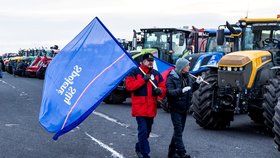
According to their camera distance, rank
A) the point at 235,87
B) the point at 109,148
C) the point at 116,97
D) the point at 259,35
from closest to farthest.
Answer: the point at 109,148
the point at 235,87
the point at 259,35
the point at 116,97

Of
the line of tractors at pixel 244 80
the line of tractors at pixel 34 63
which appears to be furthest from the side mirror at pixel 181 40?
the line of tractors at pixel 34 63

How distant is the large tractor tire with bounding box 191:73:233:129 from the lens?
12.8 metres

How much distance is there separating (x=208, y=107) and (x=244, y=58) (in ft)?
4.20

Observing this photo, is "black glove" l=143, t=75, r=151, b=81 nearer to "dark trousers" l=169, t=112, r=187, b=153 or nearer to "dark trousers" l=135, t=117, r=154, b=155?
"dark trousers" l=135, t=117, r=154, b=155

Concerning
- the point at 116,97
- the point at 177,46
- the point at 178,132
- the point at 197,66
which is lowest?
the point at 116,97

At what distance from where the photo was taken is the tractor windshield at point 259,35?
14086mm

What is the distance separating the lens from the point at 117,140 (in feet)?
38.1

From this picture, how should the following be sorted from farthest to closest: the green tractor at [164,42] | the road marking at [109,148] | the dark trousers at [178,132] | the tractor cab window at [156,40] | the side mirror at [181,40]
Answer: the tractor cab window at [156,40]
the green tractor at [164,42]
the side mirror at [181,40]
the road marking at [109,148]
the dark trousers at [178,132]

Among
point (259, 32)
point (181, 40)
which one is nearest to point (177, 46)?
point (181, 40)

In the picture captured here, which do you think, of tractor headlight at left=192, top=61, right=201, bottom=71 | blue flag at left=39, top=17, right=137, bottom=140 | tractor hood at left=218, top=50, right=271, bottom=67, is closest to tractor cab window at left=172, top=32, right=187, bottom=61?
tractor headlight at left=192, top=61, right=201, bottom=71

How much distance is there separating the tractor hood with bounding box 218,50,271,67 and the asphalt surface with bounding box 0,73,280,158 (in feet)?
4.92

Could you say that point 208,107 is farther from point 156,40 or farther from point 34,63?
point 34,63

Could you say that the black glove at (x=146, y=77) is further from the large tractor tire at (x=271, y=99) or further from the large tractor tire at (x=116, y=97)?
the large tractor tire at (x=116, y=97)

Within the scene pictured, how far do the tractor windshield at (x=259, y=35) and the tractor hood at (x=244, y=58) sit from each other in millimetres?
1129
